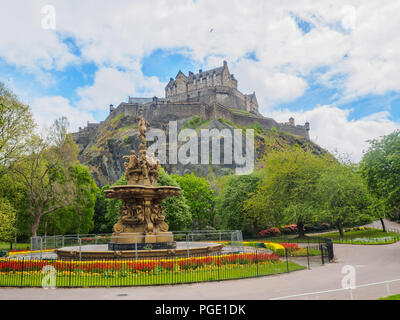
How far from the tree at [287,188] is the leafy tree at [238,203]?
7.19 ft

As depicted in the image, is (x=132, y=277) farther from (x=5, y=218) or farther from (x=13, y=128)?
(x=13, y=128)

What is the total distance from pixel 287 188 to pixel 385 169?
55.3 feet

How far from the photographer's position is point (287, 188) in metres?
38.1

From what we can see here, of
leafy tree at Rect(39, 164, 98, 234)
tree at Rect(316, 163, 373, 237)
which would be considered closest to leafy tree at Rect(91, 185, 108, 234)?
leafy tree at Rect(39, 164, 98, 234)

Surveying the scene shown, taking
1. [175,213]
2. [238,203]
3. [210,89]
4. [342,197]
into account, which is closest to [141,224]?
[175,213]

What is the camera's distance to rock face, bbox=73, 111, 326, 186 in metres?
76.8

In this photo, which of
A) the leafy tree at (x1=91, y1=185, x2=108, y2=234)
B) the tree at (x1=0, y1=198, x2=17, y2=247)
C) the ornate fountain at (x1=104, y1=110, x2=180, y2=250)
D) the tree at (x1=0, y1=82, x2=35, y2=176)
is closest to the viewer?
the ornate fountain at (x1=104, y1=110, x2=180, y2=250)

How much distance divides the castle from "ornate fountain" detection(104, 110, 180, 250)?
72.6m

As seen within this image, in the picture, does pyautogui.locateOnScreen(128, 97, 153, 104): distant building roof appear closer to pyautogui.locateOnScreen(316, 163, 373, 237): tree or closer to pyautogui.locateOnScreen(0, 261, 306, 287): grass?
pyautogui.locateOnScreen(316, 163, 373, 237): tree

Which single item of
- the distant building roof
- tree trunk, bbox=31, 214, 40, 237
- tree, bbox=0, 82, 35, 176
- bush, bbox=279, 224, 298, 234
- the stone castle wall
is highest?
the distant building roof

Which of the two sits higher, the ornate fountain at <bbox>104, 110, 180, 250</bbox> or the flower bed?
the ornate fountain at <bbox>104, 110, 180, 250</bbox>

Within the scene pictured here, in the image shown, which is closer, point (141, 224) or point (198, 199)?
point (141, 224)

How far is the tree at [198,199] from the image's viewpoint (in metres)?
49.2
